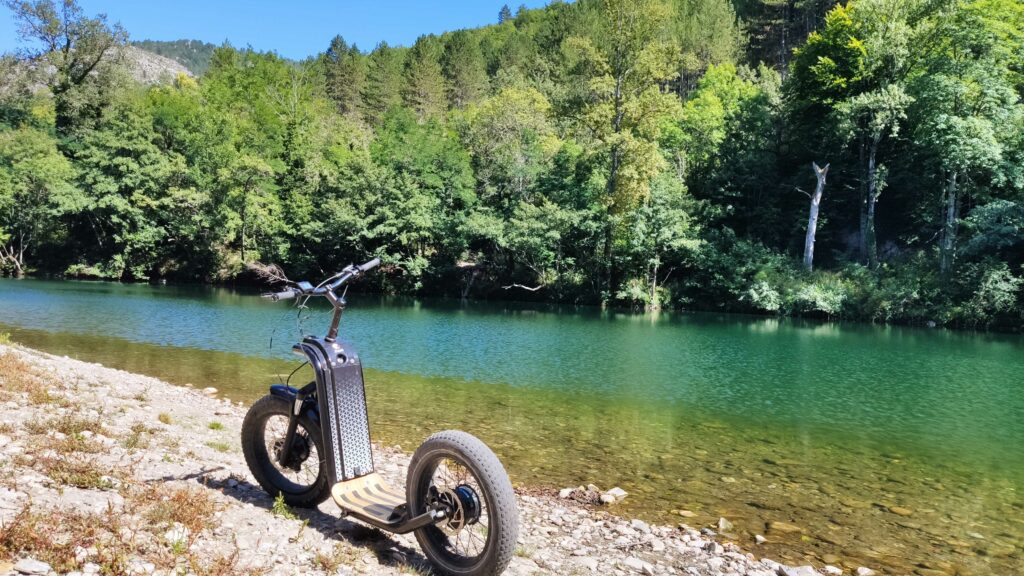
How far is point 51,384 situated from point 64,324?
55.2 feet

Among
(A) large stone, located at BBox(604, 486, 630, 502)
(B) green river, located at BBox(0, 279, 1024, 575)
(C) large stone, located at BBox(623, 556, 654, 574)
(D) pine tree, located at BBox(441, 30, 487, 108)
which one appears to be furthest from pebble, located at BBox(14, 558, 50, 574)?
(D) pine tree, located at BBox(441, 30, 487, 108)

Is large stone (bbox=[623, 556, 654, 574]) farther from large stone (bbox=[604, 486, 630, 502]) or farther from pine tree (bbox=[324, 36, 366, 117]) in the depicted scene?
pine tree (bbox=[324, 36, 366, 117])

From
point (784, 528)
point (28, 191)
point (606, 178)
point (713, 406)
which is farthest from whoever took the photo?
point (28, 191)

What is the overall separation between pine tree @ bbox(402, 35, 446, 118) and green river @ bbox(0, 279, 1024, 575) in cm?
4702

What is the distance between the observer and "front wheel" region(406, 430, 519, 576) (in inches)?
161

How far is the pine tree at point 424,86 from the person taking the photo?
7100 cm

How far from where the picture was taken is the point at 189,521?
4238 millimetres

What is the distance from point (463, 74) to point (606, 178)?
45.4 m

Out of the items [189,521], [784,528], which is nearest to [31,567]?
[189,521]

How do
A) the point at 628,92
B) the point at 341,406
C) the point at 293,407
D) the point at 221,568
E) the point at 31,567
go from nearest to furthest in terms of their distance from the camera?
the point at 31,567 → the point at 221,568 → the point at 341,406 → the point at 293,407 → the point at 628,92

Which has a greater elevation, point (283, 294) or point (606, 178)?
point (606, 178)

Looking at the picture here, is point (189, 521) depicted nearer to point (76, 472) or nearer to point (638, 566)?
point (76, 472)

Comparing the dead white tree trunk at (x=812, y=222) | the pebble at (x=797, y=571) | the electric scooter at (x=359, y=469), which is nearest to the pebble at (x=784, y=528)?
the pebble at (x=797, y=571)

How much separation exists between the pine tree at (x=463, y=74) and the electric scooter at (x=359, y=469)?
73529mm
